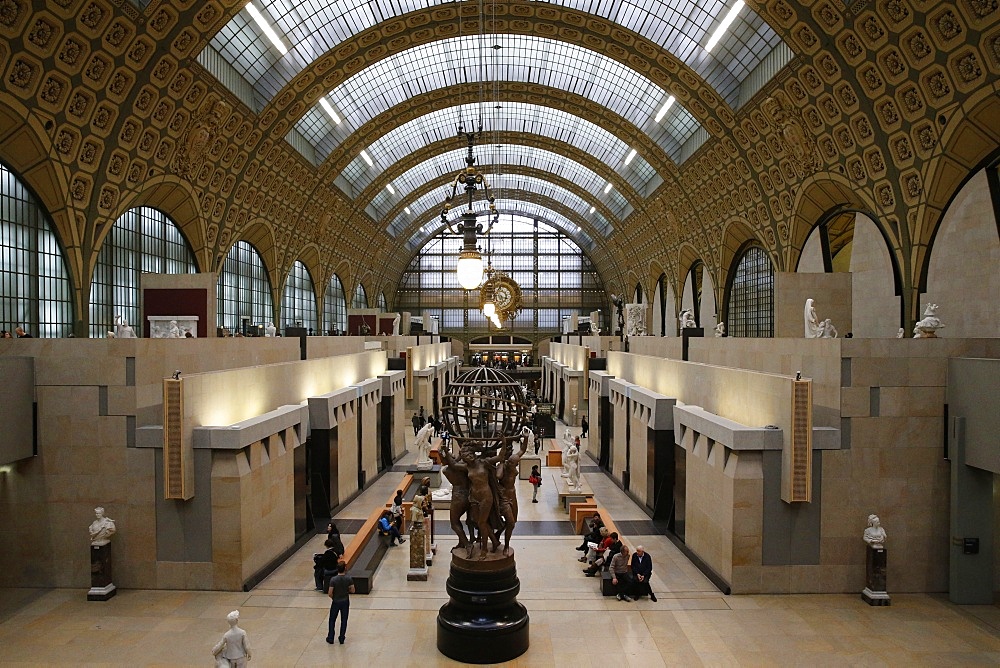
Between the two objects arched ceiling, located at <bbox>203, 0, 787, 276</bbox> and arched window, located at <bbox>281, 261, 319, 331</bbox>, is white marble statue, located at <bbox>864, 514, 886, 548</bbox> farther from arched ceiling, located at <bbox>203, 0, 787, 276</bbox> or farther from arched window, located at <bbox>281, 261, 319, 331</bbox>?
arched window, located at <bbox>281, 261, 319, 331</bbox>

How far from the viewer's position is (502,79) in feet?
116

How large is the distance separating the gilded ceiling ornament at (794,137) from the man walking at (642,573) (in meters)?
16.0

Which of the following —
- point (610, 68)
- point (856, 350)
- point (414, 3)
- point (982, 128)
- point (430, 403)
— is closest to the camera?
point (856, 350)

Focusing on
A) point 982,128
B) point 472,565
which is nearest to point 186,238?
point 472,565

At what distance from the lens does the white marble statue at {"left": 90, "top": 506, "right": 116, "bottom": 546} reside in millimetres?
11234

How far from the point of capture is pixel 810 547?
1152cm

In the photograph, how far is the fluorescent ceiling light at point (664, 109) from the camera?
3078cm

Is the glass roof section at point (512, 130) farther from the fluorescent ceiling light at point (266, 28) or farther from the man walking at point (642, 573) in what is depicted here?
the man walking at point (642, 573)

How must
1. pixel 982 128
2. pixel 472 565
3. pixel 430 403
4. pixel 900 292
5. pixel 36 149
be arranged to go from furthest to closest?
1. pixel 430 403
2. pixel 900 292
3. pixel 36 149
4. pixel 982 128
5. pixel 472 565

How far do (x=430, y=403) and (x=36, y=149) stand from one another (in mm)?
20379

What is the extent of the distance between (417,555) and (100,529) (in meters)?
5.34

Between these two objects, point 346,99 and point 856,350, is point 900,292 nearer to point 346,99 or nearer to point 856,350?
point 856,350

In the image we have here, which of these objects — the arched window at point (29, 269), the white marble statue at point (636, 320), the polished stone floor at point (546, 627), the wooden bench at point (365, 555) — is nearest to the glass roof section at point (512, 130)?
the white marble statue at point (636, 320)

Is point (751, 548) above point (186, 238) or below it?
below
